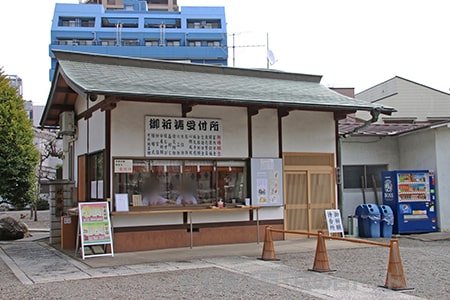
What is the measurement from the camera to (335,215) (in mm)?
13898

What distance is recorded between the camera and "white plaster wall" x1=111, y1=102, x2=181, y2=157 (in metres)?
11.8

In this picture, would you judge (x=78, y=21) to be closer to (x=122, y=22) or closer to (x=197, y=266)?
(x=122, y=22)

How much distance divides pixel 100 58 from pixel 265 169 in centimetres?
518

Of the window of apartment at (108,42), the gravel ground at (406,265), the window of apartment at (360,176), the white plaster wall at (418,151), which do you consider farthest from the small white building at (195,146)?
the window of apartment at (108,42)

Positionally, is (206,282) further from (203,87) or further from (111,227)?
(203,87)

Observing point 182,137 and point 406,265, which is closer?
point 406,265

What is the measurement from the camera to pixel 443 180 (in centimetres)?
1552

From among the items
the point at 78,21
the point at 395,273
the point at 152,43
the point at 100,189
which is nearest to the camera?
the point at 395,273

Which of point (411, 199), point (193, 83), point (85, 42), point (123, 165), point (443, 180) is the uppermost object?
point (85, 42)

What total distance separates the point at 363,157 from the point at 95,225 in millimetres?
9298

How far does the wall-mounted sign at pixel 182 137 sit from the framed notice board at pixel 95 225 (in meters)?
1.74

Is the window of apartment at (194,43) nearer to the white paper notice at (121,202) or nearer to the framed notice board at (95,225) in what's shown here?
the white paper notice at (121,202)

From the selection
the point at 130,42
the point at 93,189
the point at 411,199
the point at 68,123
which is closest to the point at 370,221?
the point at 411,199

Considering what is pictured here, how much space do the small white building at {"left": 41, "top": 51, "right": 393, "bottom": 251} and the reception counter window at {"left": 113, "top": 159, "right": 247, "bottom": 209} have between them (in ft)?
0.08
